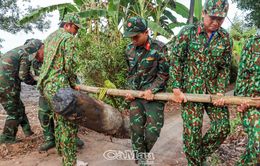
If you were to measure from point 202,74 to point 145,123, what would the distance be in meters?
1.06

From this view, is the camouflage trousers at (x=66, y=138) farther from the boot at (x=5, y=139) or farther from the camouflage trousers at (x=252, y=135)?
the camouflage trousers at (x=252, y=135)

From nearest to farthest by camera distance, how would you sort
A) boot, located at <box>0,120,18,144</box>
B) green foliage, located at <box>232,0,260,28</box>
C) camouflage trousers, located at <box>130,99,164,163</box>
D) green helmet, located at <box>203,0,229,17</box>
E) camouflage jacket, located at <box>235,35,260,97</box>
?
camouflage jacket, located at <box>235,35,260,97</box> < green helmet, located at <box>203,0,229,17</box> < camouflage trousers, located at <box>130,99,164,163</box> < boot, located at <box>0,120,18,144</box> < green foliage, located at <box>232,0,260,28</box>

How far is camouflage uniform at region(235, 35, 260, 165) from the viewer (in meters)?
3.27

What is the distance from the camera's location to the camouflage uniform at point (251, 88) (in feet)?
10.7

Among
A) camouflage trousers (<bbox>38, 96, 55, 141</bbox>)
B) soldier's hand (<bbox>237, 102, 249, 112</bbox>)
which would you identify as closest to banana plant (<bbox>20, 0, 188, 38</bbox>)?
camouflage trousers (<bbox>38, 96, 55, 141</bbox>)

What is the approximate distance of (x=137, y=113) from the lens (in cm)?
431

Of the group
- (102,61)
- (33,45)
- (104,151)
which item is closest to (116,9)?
(102,61)

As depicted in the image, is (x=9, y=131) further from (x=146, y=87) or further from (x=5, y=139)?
(x=146, y=87)

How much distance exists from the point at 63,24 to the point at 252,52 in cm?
247

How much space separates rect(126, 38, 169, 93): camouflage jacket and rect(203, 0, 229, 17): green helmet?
90 cm

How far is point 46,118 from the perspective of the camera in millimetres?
5250

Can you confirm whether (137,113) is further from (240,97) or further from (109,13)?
(109,13)

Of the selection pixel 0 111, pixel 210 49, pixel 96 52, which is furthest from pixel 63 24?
pixel 0 111

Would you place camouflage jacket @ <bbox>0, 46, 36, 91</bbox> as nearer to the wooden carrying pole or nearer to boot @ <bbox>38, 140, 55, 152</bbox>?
A: boot @ <bbox>38, 140, 55, 152</bbox>
